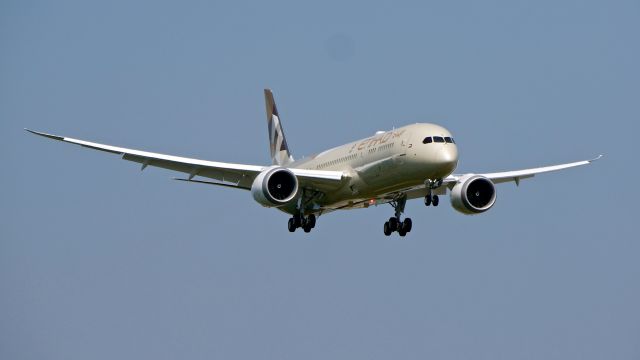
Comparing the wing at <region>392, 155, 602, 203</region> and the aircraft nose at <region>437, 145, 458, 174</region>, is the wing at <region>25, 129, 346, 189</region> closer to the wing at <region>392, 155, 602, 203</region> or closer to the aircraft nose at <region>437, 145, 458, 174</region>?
the wing at <region>392, 155, 602, 203</region>

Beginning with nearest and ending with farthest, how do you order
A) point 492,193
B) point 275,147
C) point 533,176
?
point 492,193
point 533,176
point 275,147

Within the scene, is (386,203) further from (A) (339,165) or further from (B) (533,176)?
(B) (533,176)

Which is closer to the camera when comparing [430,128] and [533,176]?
[430,128]

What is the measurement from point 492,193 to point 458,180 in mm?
1560

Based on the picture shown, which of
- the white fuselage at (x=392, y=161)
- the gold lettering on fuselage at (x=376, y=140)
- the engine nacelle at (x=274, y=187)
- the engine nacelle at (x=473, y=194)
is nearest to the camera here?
the white fuselage at (x=392, y=161)

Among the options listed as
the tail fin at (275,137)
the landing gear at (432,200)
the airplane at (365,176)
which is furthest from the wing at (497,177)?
the tail fin at (275,137)

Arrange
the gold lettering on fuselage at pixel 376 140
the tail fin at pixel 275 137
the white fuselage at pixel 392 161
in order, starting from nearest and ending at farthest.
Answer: the white fuselage at pixel 392 161
the gold lettering on fuselage at pixel 376 140
the tail fin at pixel 275 137

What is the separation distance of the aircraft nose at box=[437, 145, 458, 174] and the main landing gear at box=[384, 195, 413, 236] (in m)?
6.99

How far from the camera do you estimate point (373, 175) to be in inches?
2013

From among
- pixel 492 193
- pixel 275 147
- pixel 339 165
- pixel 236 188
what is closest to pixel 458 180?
pixel 492 193

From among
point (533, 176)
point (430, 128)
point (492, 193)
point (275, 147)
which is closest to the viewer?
point (430, 128)

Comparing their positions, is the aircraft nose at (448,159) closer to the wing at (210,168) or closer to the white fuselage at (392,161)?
the white fuselage at (392,161)

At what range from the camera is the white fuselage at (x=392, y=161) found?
159 ft

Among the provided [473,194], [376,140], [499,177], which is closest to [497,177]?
[499,177]
